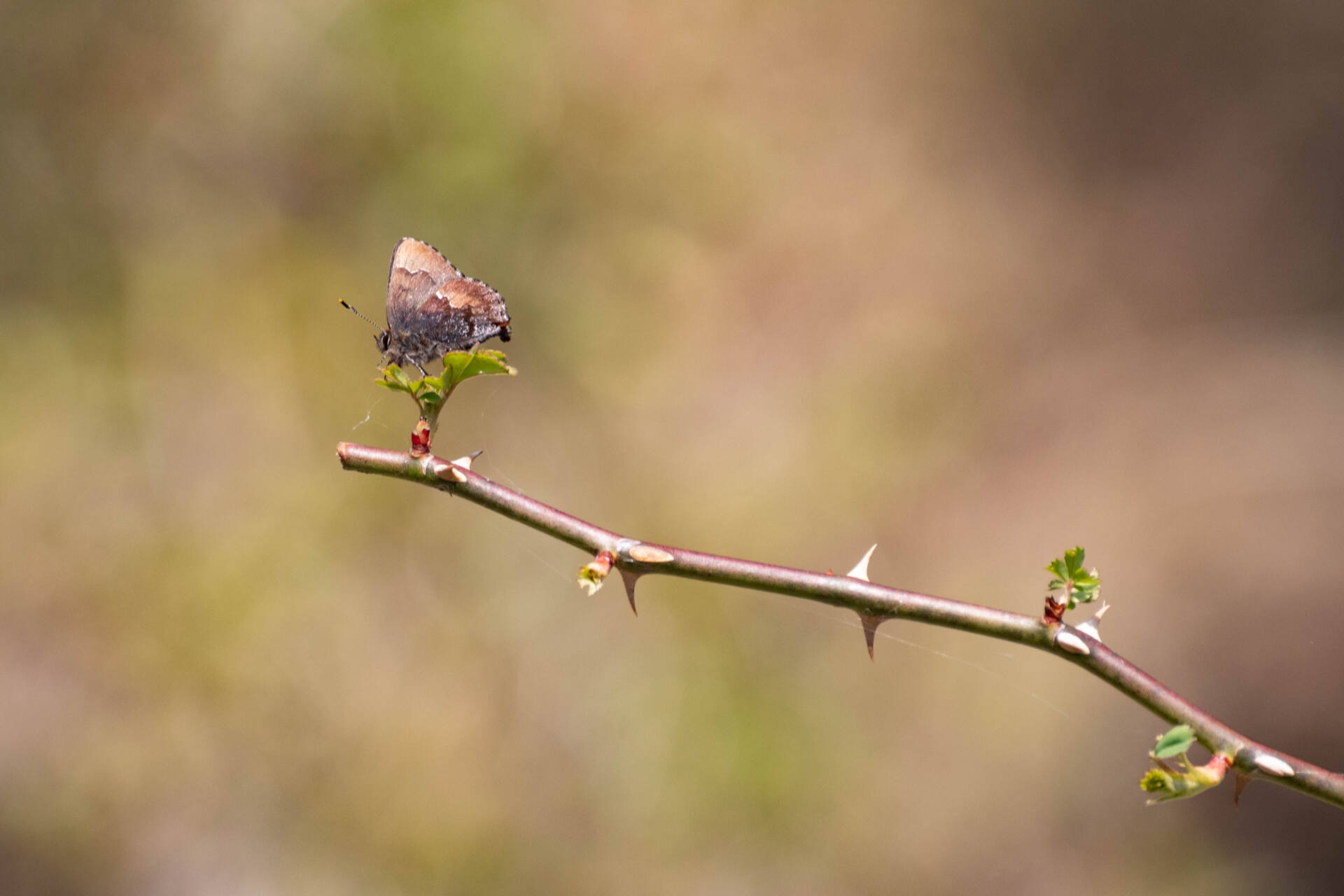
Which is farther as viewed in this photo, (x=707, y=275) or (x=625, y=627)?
(x=707, y=275)

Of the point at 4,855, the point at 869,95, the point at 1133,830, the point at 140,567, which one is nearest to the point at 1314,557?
the point at 1133,830

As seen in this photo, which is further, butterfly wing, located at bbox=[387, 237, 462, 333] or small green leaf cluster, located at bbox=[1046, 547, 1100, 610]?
butterfly wing, located at bbox=[387, 237, 462, 333]

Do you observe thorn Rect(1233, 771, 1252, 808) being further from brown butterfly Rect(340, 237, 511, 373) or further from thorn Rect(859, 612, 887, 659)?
brown butterfly Rect(340, 237, 511, 373)

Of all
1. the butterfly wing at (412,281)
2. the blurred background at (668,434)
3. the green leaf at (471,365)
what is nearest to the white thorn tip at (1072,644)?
the green leaf at (471,365)

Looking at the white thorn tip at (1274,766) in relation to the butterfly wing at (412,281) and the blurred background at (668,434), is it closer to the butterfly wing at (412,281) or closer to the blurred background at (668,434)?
the butterfly wing at (412,281)

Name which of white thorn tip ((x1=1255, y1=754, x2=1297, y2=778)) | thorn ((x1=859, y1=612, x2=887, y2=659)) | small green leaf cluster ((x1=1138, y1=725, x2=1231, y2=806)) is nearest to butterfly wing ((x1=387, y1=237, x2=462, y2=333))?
thorn ((x1=859, y1=612, x2=887, y2=659))

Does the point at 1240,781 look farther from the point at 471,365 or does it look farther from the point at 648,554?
the point at 471,365

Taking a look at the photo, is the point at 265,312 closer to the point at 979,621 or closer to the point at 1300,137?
the point at 979,621
